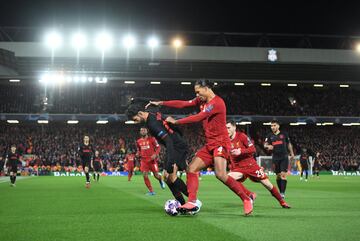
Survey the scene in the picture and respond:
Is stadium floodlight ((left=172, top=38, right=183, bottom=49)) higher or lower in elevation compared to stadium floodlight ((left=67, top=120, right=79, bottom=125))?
higher

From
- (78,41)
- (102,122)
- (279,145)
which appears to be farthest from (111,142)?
(279,145)

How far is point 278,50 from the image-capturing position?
1772 inches

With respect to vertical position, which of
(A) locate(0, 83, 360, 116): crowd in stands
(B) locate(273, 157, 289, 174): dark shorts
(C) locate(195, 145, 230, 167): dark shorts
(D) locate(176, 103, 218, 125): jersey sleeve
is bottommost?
(B) locate(273, 157, 289, 174): dark shorts

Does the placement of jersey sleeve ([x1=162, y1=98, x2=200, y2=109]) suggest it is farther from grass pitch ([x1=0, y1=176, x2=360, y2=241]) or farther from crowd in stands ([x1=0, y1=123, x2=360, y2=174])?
crowd in stands ([x1=0, y1=123, x2=360, y2=174])

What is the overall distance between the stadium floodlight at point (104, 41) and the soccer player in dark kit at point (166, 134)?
110 ft

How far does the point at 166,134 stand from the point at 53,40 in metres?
35.6

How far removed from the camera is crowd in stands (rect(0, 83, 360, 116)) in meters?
50.9

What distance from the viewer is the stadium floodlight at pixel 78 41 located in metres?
42.4

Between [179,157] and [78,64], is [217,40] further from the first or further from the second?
[179,157]

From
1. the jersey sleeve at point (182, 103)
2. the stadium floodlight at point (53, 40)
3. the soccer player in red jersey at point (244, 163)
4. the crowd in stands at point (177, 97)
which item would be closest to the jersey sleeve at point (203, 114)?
the jersey sleeve at point (182, 103)

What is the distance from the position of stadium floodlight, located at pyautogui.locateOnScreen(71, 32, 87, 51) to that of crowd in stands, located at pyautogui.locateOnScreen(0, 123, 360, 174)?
10.3 metres

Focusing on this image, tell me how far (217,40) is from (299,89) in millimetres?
14652

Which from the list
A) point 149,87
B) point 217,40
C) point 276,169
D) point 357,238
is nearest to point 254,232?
point 357,238

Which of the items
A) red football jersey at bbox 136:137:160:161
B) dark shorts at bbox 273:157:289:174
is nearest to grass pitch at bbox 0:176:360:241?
dark shorts at bbox 273:157:289:174
